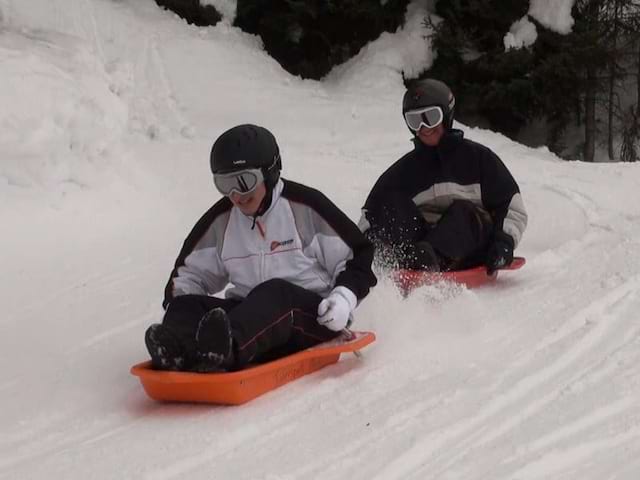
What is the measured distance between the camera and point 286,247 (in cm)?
342

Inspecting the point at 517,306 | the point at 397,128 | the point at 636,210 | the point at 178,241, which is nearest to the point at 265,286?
the point at 517,306

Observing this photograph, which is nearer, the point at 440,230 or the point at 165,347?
the point at 165,347

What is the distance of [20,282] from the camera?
5117mm

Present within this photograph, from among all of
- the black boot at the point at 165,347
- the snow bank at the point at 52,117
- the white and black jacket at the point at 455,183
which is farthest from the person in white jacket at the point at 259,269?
the snow bank at the point at 52,117

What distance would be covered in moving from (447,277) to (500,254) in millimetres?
322

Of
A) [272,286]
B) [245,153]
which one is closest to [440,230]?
[272,286]

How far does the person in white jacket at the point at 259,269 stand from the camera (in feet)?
10.1

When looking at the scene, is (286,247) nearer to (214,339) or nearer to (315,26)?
(214,339)

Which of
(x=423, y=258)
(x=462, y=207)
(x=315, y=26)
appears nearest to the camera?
(x=423, y=258)

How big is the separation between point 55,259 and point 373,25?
6597 millimetres

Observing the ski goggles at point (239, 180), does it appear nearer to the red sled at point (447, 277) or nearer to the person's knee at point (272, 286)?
the person's knee at point (272, 286)

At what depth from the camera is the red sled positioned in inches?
167

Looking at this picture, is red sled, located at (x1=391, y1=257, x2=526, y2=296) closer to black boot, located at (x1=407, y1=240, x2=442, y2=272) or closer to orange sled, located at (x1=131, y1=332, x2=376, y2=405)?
black boot, located at (x1=407, y1=240, x2=442, y2=272)

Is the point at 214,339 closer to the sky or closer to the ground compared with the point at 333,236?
closer to the ground
